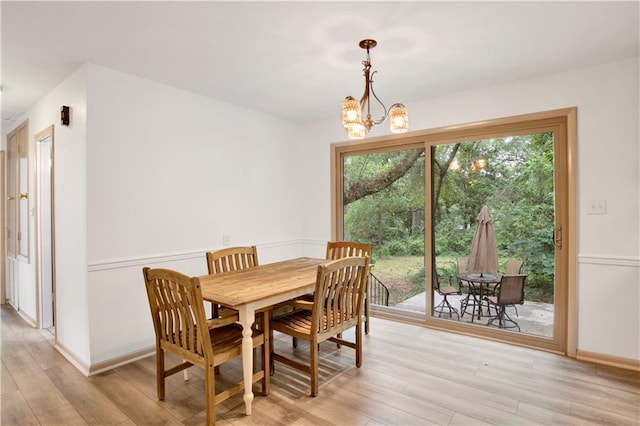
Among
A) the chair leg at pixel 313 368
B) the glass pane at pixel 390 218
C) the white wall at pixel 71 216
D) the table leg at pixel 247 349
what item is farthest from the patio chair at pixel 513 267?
the white wall at pixel 71 216

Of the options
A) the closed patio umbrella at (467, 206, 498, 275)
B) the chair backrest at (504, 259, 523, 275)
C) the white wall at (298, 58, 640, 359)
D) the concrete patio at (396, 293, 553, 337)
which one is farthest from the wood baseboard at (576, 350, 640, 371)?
the closed patio umbrella at (467, 206, 498, 275)

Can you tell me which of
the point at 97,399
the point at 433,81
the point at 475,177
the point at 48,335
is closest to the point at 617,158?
the point at 475,177

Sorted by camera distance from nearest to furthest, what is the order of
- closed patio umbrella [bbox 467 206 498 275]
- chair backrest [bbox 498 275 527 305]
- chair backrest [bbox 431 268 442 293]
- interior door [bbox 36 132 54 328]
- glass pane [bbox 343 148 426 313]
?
1. chair backrest [bbox 498 275 527 305]
2. closed patio umbrella [bbox 467 206 498 275]
3. interior door [bbox 36 132 54 328]
4. chair backrest [bbox 431 268 442 293]
5. glass pane [bbox 343 148 426 313]

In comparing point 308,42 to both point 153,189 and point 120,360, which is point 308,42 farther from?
point 120,360

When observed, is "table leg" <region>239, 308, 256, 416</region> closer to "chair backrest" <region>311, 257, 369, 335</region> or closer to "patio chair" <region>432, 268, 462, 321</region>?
"chair backrest" <region>311, 257, 369, 335</region>

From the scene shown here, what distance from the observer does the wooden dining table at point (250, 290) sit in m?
2.04

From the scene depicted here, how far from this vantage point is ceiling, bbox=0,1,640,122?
6.30 feet

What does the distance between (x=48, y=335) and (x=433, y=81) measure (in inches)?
172

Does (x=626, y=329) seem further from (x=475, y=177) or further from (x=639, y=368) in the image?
(x=475, y=177)

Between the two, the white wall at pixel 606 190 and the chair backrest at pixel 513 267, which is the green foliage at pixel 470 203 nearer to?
the chair backrest at pixel 513 267

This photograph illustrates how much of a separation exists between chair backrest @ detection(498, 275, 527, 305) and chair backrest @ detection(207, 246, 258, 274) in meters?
2.35

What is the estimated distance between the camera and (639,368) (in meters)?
2.57

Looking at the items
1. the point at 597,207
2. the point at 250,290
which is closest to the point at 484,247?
the point at 597,207

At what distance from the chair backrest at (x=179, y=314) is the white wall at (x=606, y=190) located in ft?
9.68
